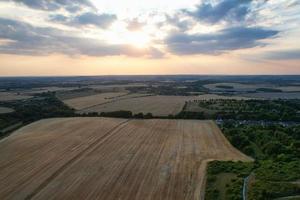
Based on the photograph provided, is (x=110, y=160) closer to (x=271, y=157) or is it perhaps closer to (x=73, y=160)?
(x=73, y=160)

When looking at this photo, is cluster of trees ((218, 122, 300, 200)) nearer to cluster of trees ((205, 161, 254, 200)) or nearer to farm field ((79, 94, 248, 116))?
cluster of trees ((205, 161, 254, 200))

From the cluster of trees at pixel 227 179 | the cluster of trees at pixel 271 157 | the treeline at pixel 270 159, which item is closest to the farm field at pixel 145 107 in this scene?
the cluster of trees at pixel 271 157

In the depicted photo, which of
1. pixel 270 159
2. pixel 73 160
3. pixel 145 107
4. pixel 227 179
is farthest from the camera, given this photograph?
pixel 145 107

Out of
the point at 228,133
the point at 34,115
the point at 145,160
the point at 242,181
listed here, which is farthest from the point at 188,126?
the point at 34,115

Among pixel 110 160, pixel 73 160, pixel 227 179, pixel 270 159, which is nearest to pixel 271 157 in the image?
pixel 270 159

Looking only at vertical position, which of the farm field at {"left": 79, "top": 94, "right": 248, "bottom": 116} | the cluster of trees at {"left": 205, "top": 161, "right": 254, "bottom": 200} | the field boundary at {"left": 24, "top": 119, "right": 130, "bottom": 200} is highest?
the cluster of trees at {"left": 205, "top": 161, "right": 254, "bottom": 200}

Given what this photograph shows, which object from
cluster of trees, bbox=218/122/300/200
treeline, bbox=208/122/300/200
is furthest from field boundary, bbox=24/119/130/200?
cluster of trees, bbox=218/122/300/200

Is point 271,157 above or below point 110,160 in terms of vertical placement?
above

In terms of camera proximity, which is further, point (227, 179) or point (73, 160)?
point (73, 160)

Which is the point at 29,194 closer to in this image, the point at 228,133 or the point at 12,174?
the point at 12,174
